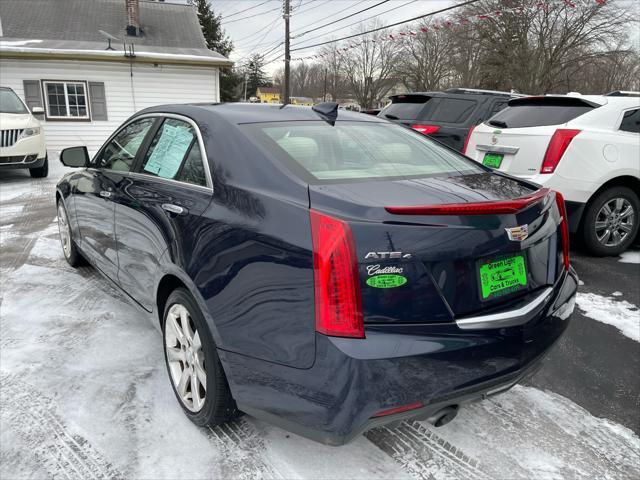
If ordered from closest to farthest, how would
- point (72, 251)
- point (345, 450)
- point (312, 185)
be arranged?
point (312, 185) < point (345, 450) < point (72, 251)

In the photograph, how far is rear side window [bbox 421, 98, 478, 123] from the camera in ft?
23.8

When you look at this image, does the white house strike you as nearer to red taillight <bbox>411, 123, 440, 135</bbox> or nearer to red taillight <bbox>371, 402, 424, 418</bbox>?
red taillight <bbox>411, 123, 440, 135</bbox>

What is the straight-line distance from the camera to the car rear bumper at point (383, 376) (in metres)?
1.65

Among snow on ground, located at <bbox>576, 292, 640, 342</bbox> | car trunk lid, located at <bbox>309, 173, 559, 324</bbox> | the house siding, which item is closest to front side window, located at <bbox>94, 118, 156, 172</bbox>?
car trunk lid, located at <bbox>309, 173, 559, 324</bbox>

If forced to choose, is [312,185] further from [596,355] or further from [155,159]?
[596,355]

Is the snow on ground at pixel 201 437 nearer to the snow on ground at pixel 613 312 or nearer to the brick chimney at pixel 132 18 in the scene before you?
the snow on ground at pixel 613 312

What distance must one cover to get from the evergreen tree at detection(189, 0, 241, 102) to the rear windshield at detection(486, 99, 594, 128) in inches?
1209

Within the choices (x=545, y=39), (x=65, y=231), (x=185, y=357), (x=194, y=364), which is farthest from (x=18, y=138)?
(x=545, y=39)

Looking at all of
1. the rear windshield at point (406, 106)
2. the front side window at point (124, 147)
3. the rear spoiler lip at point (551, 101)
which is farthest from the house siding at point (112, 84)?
the rear spoiler lip at point (551, 101)

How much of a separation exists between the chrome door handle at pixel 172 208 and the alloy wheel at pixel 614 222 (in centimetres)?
435

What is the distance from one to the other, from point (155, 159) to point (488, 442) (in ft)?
7.70

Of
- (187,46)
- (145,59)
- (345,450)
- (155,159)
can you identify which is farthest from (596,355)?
(187,46)

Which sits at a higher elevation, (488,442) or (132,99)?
(132,99)

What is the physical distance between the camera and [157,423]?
2416 mm
